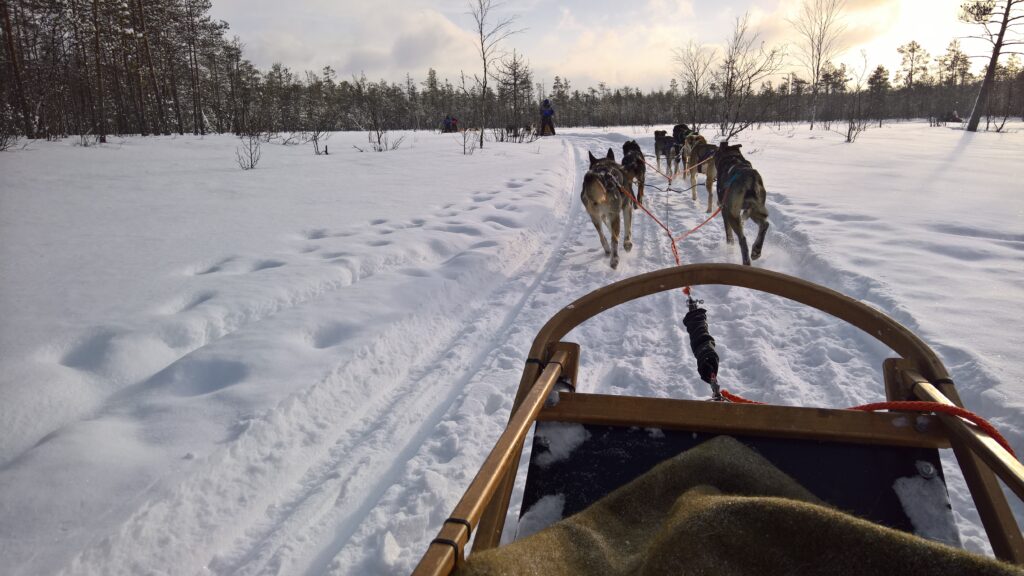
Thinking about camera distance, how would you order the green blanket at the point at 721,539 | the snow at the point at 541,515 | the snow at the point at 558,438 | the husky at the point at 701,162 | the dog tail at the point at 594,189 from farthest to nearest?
the husky at the point at 701,162 → the dog tail at the point at 594,189 → the snow at the point at 558,438 → the snow at the point at 541,515 → the green blanket at the point at 721,539

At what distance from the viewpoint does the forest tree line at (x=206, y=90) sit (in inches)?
526

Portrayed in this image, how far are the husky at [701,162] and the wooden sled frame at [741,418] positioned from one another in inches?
236

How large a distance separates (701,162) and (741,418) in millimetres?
6700

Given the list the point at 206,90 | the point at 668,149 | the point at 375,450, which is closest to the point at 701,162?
the point at 668,149

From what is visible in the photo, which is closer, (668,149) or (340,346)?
(340,346)

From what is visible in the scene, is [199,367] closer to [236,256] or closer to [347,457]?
[347,457]

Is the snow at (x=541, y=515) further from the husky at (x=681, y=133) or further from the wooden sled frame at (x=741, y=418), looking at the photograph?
the husky at (x=681, y=133)

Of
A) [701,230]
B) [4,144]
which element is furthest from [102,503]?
[4,144]

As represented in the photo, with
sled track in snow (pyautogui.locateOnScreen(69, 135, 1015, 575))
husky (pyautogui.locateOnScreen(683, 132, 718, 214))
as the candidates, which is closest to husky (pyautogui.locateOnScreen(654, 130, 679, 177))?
husky (pyautogui.locateOnScreen(683, 132, 718, 214))

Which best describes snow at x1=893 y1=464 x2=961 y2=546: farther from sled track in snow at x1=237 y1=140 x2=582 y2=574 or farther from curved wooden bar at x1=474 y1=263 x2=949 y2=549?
sled track in snow at x1=237 y1=140 x2=582 y2=574

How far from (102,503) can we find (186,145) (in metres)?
13.8

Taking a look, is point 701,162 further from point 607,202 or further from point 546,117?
point 546,117

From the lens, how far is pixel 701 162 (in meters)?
7.23

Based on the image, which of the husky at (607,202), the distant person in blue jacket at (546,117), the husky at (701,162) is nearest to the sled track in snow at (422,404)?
the husky at (607,202)
